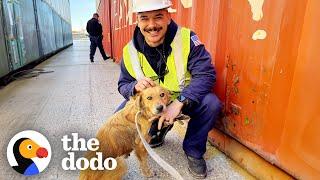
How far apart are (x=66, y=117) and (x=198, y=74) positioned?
185 centimetres

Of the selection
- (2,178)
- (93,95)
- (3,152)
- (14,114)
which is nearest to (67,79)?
(93,95)

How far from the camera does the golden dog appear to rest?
61.0 inches

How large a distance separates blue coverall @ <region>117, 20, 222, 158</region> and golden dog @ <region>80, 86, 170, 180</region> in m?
0.15

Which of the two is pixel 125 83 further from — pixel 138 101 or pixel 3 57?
pixel 3 57

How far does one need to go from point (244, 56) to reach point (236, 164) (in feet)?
2.63

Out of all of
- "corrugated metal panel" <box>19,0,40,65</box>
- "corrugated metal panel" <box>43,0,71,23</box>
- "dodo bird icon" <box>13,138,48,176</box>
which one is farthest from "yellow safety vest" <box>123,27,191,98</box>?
"corrugated metal panel" <box>43,0,71,23</box>

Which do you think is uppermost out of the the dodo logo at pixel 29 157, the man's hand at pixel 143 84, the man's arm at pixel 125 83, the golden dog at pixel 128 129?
the man's hand at pixel 143 84

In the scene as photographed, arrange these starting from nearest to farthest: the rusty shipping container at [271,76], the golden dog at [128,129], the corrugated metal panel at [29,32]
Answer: the rusty shipping container at [271,76] → the golden dog at [128,129] → the corrugated metal panel at [29,32]

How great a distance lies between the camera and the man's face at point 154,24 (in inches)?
67.7

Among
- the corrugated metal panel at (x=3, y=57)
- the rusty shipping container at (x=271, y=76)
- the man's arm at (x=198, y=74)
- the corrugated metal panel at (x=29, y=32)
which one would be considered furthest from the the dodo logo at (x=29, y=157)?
the corrugated metal panel at (x=29, y=32)

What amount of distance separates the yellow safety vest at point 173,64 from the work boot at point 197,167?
474 millimetres

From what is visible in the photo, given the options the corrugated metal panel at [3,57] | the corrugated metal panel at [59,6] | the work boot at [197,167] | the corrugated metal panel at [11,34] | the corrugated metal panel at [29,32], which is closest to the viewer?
the work boot at [197,167]

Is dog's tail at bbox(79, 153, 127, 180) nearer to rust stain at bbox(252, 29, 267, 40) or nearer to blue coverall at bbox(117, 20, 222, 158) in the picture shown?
blue coverall at bbox(117, 20, 222, 158)

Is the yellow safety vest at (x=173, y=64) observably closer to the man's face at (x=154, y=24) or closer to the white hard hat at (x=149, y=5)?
the man's face at (x=154, y=24)
